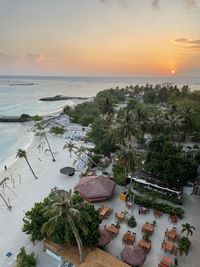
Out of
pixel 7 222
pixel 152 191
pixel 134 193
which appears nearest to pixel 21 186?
pixel 7 222

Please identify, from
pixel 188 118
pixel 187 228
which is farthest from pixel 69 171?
pixel 188 118

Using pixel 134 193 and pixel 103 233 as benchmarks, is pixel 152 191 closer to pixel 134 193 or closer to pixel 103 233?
pixel 134 193

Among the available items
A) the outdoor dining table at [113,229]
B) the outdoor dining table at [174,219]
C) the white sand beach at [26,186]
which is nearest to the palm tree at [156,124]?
the white sand beach at [26,186]

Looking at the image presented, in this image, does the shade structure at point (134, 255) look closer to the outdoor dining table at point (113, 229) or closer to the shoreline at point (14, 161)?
the outdoor dining table at point (113, 229)

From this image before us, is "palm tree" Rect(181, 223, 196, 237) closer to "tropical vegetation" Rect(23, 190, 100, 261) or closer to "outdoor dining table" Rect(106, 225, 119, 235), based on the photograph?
"outdoor dining table" Rect(106, 225, 119, 235)

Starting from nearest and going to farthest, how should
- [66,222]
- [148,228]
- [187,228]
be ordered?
1. [66,222]
2. [187,228]
3. [148,228]

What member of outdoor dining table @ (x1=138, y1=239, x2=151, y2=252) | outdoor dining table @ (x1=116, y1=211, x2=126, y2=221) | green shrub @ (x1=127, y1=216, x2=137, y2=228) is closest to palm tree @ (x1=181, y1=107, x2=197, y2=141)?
outdoor dining table @ (x1=116, y1=211, x2=126, y2=221)

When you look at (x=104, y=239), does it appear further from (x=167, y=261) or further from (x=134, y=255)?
(x=167, y=261)
